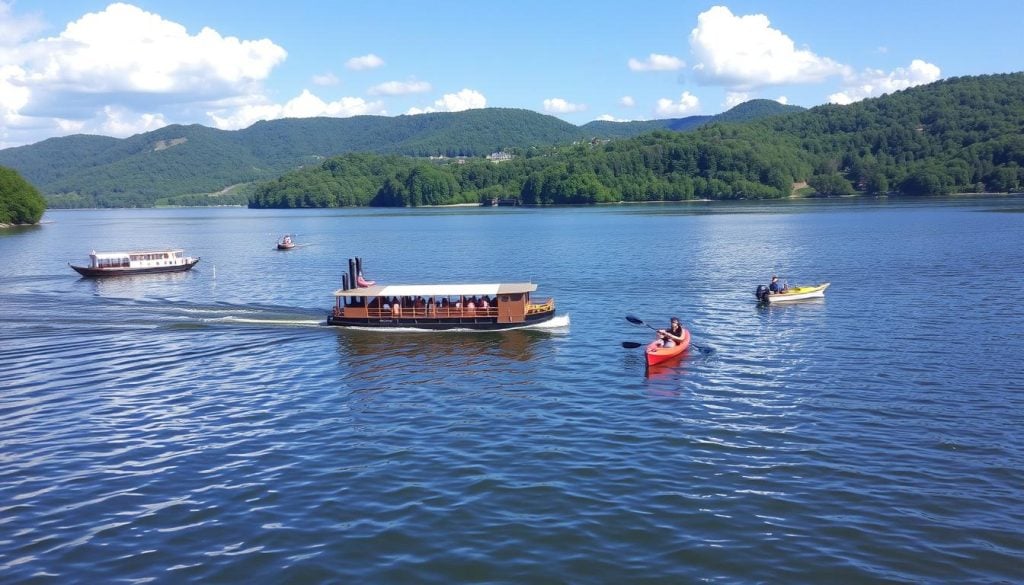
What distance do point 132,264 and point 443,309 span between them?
170 ft

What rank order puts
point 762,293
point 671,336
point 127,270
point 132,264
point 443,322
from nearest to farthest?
point 671,336
point 443,322
point 762,293
point 127,270
point 132,264

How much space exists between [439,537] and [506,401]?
43.0ft

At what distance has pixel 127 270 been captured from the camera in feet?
282

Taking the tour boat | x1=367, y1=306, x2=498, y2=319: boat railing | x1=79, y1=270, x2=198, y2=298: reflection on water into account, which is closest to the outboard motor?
x1=367, y1=306, x2=498, y2=319: boat railing

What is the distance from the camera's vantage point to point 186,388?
37156 mm

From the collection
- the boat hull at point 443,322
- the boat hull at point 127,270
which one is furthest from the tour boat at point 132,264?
the boat hull at point 443,322

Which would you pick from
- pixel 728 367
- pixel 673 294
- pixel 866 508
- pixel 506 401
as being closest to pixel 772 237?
pixel 673 294

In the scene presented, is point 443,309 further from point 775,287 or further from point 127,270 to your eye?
point 127,270

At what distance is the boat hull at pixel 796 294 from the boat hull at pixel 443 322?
18.2 metres

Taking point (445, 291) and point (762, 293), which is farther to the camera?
point (762, 293)

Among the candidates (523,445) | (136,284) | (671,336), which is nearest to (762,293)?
(671,336)

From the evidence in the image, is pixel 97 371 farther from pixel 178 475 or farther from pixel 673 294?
pixel 673 294

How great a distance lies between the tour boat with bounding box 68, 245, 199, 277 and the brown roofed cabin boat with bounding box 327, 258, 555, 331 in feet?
146

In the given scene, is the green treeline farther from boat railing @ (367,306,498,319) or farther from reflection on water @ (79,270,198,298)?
boat railing @ (367,306,498,319)
